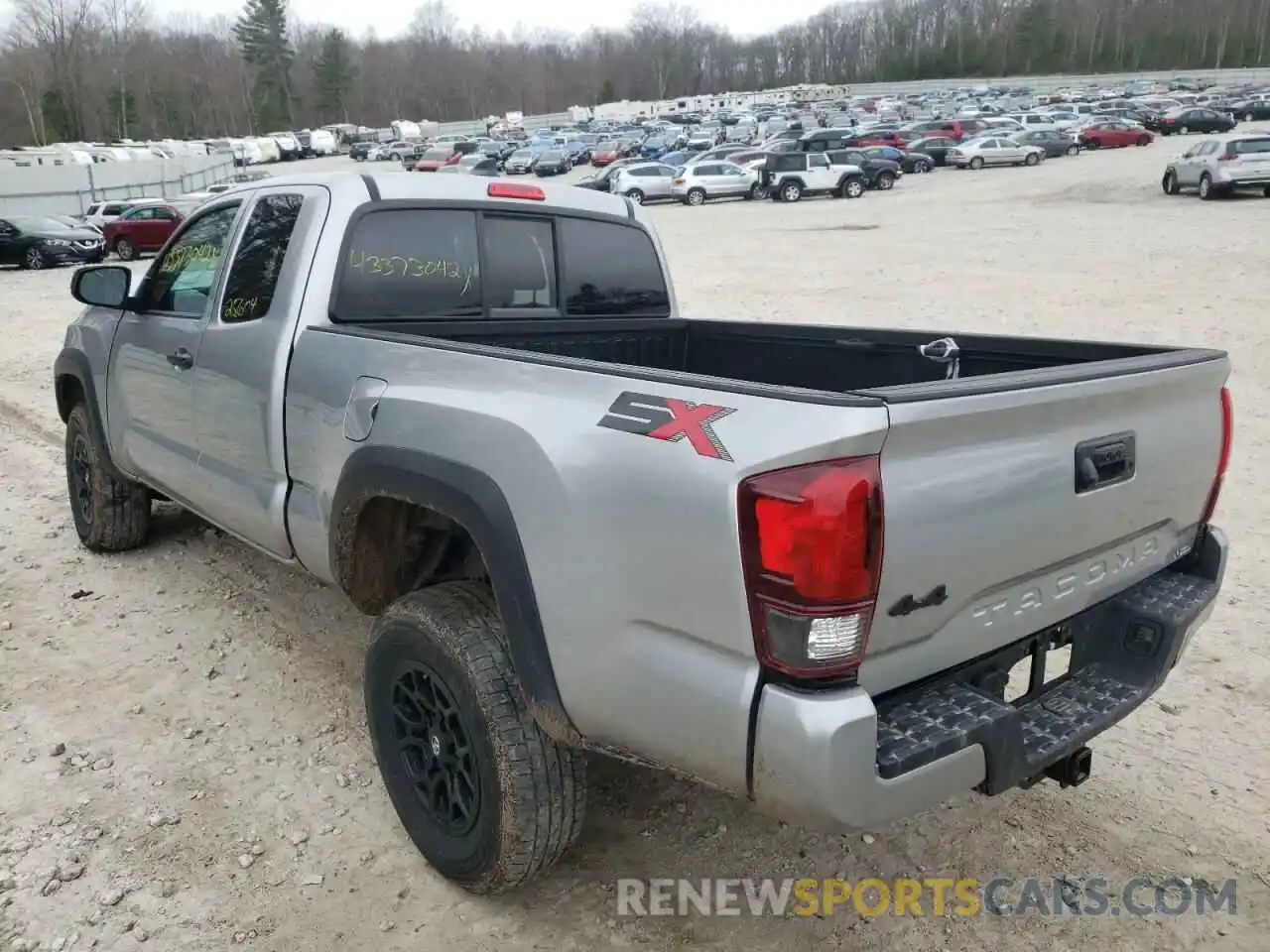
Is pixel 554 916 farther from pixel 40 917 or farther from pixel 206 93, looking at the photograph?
pixel 206 93

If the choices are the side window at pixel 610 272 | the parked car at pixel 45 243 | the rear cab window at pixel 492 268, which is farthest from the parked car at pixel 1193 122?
the rear cab window at pixel 492 268

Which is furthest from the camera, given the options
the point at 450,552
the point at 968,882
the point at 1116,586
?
the point at 450,552

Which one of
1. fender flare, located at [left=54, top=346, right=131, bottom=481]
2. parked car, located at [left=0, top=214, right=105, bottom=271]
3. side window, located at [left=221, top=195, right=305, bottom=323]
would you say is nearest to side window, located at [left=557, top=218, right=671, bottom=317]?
side window, located at [left=221, top=195, right=305, bottom=323]

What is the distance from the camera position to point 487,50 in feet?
556

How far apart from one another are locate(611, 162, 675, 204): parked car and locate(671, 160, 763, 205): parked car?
49 centimetres

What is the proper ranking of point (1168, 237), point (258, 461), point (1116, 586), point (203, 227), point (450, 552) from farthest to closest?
point (1168, 237)
point (203, 227)
point (258, 461)
point (450, 552)
point (1116, 586)

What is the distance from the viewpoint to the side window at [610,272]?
4.27 meters

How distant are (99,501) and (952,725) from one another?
4.83 metres

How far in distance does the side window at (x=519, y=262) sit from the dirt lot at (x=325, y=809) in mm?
1721

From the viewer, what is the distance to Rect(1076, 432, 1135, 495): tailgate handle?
2.37 m

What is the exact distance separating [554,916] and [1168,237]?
64.4 ft

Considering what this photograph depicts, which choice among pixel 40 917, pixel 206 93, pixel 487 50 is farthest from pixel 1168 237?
pixel 487 50

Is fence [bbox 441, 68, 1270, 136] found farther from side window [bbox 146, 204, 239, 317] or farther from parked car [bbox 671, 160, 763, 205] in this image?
side window [bbox 146, 204, 239, 317]

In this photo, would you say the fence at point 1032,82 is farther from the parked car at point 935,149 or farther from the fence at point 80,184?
the parked car at point 935,149
